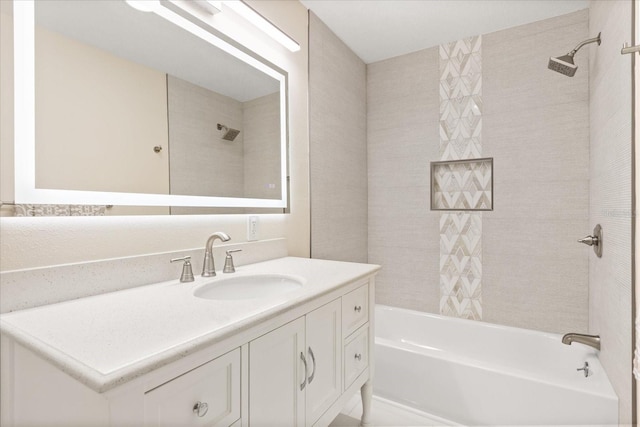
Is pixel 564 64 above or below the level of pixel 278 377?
above

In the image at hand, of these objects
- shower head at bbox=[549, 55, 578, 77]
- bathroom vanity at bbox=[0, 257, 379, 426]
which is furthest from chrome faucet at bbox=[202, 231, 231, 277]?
shower head at bbox=[549, 55, 578, 77]

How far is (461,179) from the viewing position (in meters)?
2.38

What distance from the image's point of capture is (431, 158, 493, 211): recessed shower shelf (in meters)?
2.29

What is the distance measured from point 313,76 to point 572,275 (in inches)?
A: 80.8

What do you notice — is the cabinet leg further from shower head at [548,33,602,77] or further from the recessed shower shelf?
shower head at [548,33,602,77]

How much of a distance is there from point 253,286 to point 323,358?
0.41 meters

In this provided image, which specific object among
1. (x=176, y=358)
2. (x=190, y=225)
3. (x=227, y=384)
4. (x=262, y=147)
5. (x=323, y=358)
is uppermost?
(x=262, y=147)

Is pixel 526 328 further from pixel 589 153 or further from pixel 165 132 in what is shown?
pixel 165 132

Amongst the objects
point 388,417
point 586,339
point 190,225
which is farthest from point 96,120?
point 586,339

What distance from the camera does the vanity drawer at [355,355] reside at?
1259 mm

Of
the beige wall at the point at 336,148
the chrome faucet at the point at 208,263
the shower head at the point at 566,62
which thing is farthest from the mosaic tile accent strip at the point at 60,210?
the shower head at the point at 566,62

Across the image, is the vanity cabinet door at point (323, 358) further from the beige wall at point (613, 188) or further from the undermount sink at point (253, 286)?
the beige wall at point (613, 188)

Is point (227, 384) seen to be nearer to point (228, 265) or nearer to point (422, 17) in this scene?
point (228, 265)

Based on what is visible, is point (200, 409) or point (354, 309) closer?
point (200, 409)
